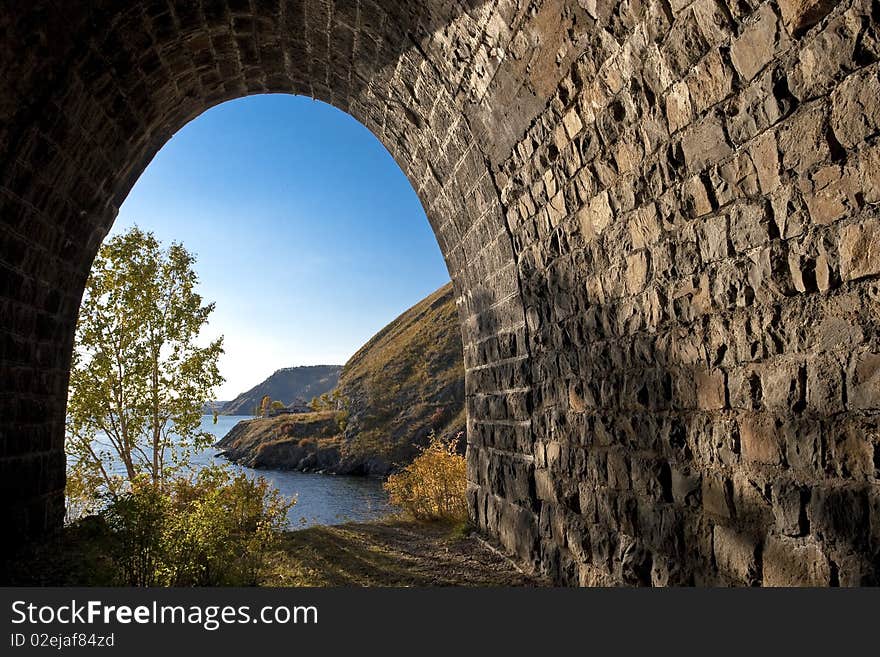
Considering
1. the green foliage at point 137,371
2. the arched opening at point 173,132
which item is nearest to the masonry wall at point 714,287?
the arched opening at point 173,132

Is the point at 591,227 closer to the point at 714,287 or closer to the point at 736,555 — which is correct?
the point at 714,287

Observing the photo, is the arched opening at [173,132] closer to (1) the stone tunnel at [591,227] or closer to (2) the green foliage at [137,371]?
(1) the stone tunnel at [591,227]

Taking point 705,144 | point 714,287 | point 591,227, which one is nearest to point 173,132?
point 591,227

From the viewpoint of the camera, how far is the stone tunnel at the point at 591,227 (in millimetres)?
2139

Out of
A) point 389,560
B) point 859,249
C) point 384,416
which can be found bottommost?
point 389,560

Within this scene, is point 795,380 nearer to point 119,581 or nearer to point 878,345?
point 878,345

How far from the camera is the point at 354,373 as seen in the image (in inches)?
1891

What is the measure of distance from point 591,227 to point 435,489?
566 centimetres

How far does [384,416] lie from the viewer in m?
38.3

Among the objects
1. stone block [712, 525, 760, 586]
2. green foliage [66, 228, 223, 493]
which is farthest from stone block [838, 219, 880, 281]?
green foliage [66, 228, 223, 493]

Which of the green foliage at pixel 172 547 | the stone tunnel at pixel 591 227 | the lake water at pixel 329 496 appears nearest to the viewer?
the stone tunnel at pixel 591 227

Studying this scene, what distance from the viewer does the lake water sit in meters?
18.7

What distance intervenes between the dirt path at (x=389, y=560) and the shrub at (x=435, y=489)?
2.23 ft

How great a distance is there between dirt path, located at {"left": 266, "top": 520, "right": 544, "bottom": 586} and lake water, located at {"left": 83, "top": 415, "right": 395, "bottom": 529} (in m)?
6.59
